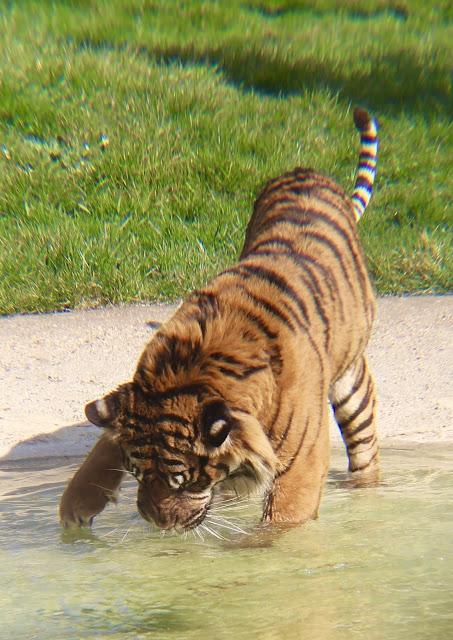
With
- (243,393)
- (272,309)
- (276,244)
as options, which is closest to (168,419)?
(243,393)

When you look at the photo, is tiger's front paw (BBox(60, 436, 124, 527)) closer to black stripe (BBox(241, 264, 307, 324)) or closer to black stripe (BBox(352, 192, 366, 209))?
→ black stripe (BBox(241, 264, 307, 324))

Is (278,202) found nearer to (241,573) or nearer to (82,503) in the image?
(82,503)

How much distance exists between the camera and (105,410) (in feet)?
10.5

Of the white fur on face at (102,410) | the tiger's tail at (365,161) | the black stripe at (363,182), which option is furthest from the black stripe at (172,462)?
the black stripe at (363,182)

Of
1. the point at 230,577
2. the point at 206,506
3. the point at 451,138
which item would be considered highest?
the point at 206,506

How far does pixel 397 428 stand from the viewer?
4.96 metres

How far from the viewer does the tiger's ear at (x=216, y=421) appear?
3.05m

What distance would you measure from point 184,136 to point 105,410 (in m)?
5.18

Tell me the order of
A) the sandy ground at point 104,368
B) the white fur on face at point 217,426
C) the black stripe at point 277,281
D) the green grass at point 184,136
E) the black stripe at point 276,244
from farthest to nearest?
the green grass at point 184,136, the sandy ground at point 104,368, the black stripe at point 276,244, the black stripe at point 277,281, the white fur on face at point 217,426

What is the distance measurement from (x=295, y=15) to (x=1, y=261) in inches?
216

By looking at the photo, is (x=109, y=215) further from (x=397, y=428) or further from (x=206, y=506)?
(x=206, y=506)

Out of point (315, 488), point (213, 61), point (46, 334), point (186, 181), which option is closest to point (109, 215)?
point (186, 181)

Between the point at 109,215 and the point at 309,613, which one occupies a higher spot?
the point at 309,613

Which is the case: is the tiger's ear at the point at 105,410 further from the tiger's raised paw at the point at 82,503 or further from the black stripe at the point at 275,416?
the tiger's raised paw at the point at 82,503
